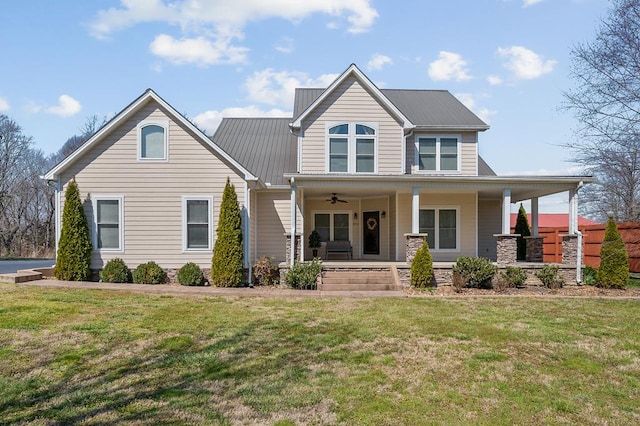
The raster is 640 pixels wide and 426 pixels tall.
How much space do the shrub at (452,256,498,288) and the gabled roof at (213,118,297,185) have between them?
6.46m

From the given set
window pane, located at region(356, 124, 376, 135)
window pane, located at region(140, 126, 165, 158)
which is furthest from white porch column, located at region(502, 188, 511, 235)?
window pane, located at region(140, 126, 165, 158)

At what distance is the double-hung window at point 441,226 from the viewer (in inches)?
624

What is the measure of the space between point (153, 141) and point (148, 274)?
4.00 meters

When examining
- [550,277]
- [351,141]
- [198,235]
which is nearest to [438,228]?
[550,277]

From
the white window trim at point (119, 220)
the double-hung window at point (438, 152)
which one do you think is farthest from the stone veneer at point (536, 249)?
the white window trim at point (119, 220)

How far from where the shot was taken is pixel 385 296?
11.0 meters

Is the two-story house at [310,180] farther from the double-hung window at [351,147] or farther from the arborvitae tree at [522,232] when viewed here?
the arborvitae tree at [522,232]

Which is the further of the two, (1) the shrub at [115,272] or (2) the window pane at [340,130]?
(2) the window pane at [340,130]

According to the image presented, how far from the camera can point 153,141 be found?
13.1 metres

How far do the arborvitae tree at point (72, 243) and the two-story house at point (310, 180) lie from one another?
1.46ft

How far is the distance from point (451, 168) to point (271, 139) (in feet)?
24.5

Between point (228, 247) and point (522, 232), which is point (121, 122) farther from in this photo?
point (522, 232)

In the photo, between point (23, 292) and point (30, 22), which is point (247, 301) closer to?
point (23, 292)

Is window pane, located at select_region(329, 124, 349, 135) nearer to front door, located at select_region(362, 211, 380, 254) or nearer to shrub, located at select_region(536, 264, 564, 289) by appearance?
front door, located at select_region(362, 211, 380, 254)
